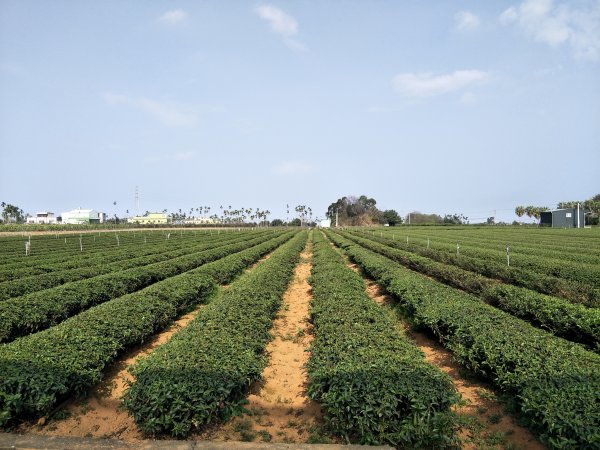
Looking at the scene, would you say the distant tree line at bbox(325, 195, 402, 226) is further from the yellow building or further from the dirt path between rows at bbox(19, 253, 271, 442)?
the dirt path between rows at bbox(19, 253, 271, 442)

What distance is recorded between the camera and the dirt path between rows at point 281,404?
522 centimetres

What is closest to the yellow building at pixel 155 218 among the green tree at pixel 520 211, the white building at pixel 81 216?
the white building at pixel 81 216

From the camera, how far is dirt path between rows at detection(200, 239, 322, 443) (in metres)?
5.22

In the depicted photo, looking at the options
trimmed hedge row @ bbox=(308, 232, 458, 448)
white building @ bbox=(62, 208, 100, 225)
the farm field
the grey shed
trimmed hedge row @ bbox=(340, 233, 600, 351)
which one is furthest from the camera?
white building @ bbox=(62, 208, 100, 225)

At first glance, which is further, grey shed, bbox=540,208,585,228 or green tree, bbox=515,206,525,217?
green tree, bbox=515,206,525,217

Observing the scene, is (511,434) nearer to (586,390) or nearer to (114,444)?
(586,390)

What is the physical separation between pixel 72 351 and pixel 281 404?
348cm

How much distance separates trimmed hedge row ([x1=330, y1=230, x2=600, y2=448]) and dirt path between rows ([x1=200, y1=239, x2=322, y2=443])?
111 inches

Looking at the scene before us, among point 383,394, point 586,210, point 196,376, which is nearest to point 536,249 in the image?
point 383,394

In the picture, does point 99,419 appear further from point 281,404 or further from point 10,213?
point 10,213

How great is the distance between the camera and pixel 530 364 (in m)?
5.35

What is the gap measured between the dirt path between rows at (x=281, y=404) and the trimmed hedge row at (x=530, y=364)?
2.83 metres

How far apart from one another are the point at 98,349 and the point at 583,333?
31.6ft

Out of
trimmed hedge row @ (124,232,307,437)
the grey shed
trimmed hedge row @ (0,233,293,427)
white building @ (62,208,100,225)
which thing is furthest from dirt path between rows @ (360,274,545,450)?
white building @ (62,208,100,225)
